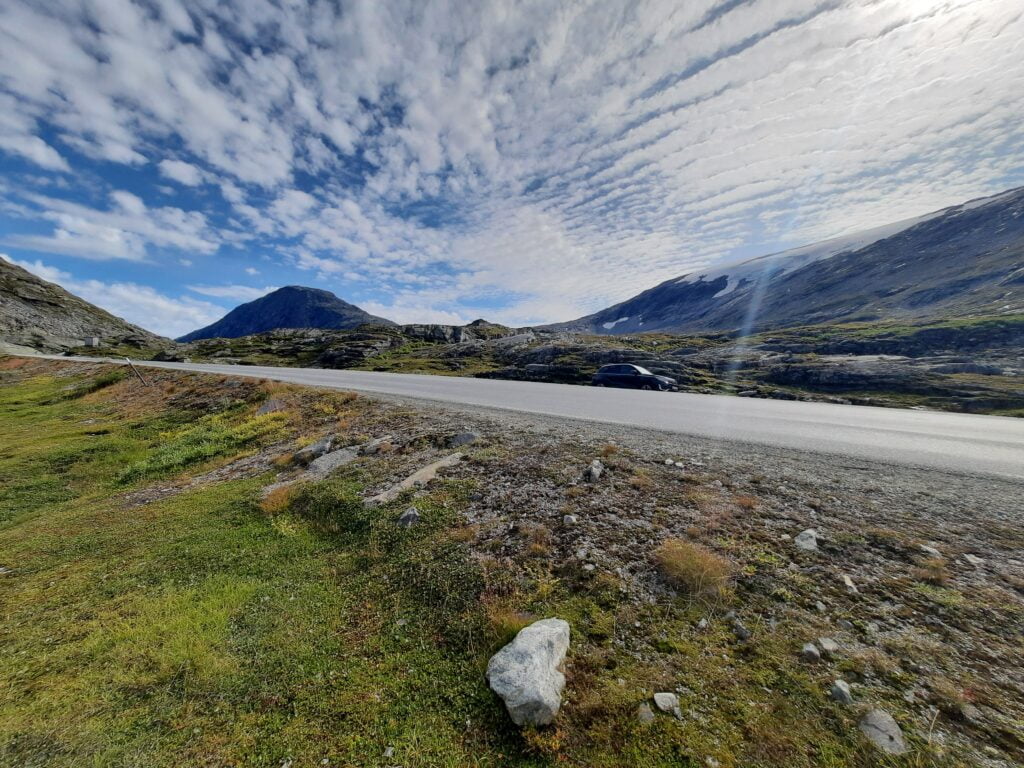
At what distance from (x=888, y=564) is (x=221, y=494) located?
48.3 ft

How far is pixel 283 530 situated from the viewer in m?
8.52

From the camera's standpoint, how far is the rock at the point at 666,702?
12.4ft

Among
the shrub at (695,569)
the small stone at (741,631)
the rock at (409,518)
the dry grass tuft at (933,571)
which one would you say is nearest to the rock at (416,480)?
the rock at (409,518)

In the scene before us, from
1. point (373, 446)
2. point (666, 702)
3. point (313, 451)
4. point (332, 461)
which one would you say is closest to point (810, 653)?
point (666, 702)

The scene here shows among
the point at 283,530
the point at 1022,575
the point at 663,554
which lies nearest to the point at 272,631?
the point at 283,530

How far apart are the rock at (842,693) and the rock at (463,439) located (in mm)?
9180

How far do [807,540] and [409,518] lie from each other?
22.7 feet

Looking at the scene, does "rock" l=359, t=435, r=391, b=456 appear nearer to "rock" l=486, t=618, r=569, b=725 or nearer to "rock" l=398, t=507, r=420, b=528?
"rock" l=398, t=507, r=420, b=528

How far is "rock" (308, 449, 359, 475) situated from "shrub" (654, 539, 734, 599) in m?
9.34

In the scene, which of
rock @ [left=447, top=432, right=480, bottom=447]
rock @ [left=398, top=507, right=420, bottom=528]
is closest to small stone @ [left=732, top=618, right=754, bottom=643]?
rock @ [left=398, top=507, right=420, bottom=528]

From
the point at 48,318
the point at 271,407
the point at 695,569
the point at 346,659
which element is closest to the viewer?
the point at 346,659

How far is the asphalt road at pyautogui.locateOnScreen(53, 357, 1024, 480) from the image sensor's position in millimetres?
10281

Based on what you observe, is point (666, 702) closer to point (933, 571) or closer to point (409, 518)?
point (933, 571)

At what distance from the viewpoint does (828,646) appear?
13.9 ft
